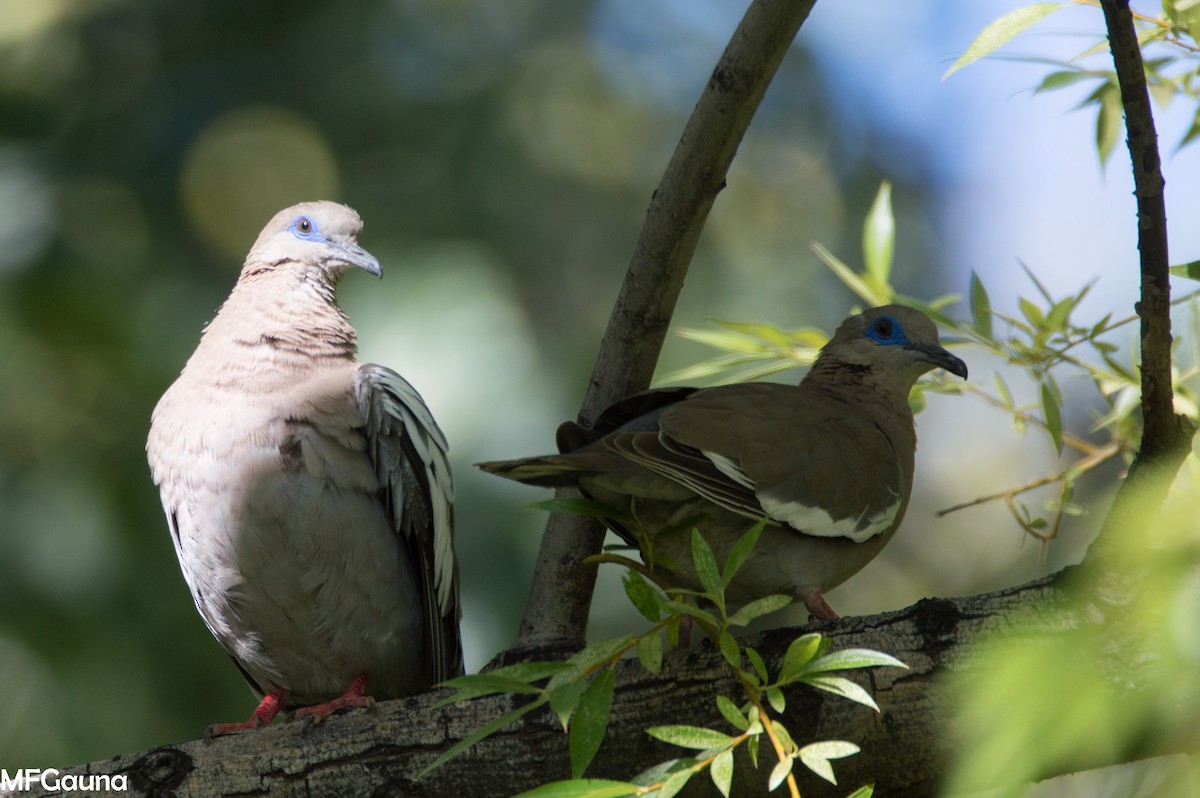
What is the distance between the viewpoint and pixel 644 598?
5.95ft

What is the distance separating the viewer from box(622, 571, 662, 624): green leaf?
181 centimetres

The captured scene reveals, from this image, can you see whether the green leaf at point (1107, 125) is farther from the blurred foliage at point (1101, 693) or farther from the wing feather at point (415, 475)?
the blurred foliage at point (1101, 693)

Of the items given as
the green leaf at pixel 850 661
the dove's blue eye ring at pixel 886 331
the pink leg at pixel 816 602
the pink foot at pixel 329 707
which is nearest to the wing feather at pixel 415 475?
→ the pink foot at pixel 329 707

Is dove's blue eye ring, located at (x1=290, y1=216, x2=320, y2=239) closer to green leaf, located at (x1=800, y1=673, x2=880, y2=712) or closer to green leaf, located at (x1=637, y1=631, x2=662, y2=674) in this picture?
green leaf, located at (x1=637, y1=631, x2=662, y2=674)

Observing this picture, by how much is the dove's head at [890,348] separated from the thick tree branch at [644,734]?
1166 millimetres

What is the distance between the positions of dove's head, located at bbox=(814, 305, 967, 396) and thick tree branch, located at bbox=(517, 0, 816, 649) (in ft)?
1.99

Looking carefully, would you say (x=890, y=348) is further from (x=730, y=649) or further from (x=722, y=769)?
(x=722, y=769)

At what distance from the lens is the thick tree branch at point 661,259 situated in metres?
Answer: 2.61

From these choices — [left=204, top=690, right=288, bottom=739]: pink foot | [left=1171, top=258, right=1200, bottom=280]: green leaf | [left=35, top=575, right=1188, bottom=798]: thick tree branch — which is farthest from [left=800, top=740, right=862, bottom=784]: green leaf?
[left=204, top=690, right=288, bottom=739]: pink foot

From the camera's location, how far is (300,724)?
2420 mm

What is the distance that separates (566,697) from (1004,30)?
1474 mm

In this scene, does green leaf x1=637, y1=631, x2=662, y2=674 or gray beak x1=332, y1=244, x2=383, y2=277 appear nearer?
green leaf x1=637, y1=631, x2=662, y2=674

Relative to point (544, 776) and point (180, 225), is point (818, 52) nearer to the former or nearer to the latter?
point (180, 225)

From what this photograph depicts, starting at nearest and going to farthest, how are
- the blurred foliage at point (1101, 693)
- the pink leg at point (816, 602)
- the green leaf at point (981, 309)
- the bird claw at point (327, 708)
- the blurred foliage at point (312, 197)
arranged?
the blurred foliage at point (1101, 693)
the bird claw at point (327, 708)
the pink leg at point (816, 602)
the green leaf at point (981, 309)
the blurred foliage at point (312, 197)
